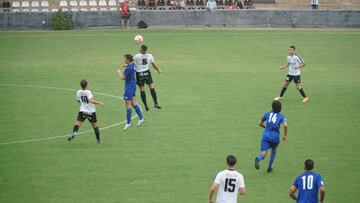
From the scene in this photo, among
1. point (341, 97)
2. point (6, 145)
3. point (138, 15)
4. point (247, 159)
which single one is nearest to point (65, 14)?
point (138, 15)

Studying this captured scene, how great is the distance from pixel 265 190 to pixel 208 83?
615 inches

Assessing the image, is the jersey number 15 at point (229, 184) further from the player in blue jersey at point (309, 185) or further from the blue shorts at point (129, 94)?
Result: the blue shorts at point (129, 94)

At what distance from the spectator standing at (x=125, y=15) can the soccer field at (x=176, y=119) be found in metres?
3.19

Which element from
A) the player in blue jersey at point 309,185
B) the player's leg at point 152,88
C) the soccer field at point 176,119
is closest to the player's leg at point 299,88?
the soccer field at point 176,119

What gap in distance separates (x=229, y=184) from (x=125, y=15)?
36.8m

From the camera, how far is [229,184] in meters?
14.8

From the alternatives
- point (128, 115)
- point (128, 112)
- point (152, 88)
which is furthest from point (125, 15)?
point (128, 112)

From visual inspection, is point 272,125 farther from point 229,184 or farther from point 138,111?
point 138,111

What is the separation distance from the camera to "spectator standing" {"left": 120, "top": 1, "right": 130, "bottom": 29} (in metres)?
49.9

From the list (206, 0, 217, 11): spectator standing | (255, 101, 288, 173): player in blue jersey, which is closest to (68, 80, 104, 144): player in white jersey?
(255, 101, 288, 173): player in blue jersey

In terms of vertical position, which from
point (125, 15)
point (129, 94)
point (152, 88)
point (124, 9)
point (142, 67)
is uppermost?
point (124, 9)

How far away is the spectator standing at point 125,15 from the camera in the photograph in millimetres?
49859

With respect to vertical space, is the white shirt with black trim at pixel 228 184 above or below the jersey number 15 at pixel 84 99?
below

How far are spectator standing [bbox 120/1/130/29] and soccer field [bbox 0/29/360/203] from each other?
319 centimetres
